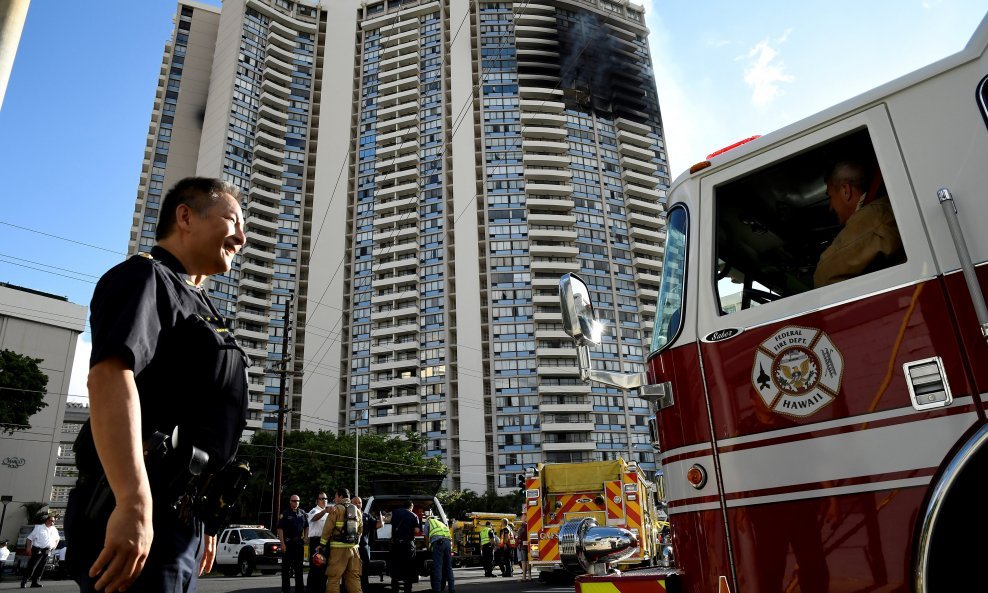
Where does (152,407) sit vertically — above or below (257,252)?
below

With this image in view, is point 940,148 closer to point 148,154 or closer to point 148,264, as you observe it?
point 148,264

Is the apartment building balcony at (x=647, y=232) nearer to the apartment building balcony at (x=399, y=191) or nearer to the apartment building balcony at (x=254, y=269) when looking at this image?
the apartment building balcony at (x=399, y=191)

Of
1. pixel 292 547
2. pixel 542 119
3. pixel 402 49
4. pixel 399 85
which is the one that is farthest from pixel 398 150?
pixel 292 547

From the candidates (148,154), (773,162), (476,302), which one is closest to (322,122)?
(148,154)

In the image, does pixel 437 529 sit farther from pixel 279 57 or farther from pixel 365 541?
pixel 279 57

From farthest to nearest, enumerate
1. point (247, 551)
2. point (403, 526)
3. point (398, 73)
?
point (398, 73), point (247, 551), point (403, 526)

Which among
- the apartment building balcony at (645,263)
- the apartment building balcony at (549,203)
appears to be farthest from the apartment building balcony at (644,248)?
the apartment building balcony at (549,203)

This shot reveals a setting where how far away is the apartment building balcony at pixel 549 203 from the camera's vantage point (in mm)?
76938

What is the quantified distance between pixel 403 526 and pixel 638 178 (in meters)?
78.1

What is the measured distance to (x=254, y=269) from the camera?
254 ft

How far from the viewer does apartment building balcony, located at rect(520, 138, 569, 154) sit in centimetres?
7981

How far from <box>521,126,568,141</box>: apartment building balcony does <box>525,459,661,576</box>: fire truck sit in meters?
71.5

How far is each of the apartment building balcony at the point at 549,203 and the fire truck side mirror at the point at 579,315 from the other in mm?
74712

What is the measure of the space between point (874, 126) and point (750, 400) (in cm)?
125
